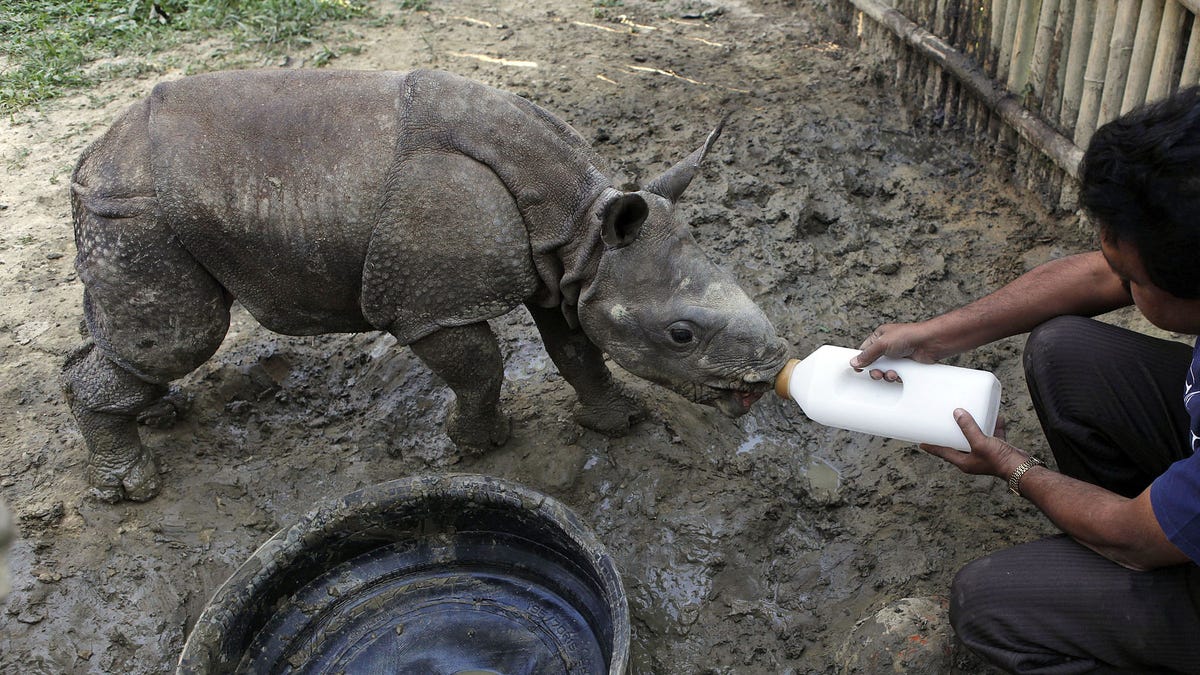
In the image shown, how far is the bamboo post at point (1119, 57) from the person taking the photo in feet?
16.3

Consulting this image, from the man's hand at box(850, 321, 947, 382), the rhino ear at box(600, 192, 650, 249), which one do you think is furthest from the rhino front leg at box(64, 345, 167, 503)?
the man's hand at box(850, 321, 947, 382)

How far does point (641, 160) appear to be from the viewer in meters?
6.34

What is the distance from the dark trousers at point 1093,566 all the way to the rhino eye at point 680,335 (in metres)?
1.27

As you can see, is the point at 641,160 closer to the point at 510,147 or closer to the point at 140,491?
the point at 510,147

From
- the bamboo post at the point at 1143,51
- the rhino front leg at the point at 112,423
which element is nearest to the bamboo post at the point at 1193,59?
the bamboo post at the point at 1143,51

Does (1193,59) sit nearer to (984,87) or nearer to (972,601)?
(984,87)

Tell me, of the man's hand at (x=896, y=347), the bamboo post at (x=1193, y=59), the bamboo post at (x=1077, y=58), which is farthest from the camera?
the bamboo post at (x=1077, y=58)

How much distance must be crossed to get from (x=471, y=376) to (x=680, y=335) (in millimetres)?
933

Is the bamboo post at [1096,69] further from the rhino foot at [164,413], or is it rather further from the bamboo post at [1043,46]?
the rhino foot at [164,413]

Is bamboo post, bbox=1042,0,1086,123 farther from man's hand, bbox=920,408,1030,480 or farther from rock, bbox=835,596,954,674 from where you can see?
rock, bbox=835,596,954,674

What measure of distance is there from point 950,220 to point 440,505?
12.3 ft

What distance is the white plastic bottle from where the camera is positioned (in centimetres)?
312

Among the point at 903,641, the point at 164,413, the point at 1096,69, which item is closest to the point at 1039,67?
the point at 1096,69

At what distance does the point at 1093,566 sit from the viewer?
112 inches
